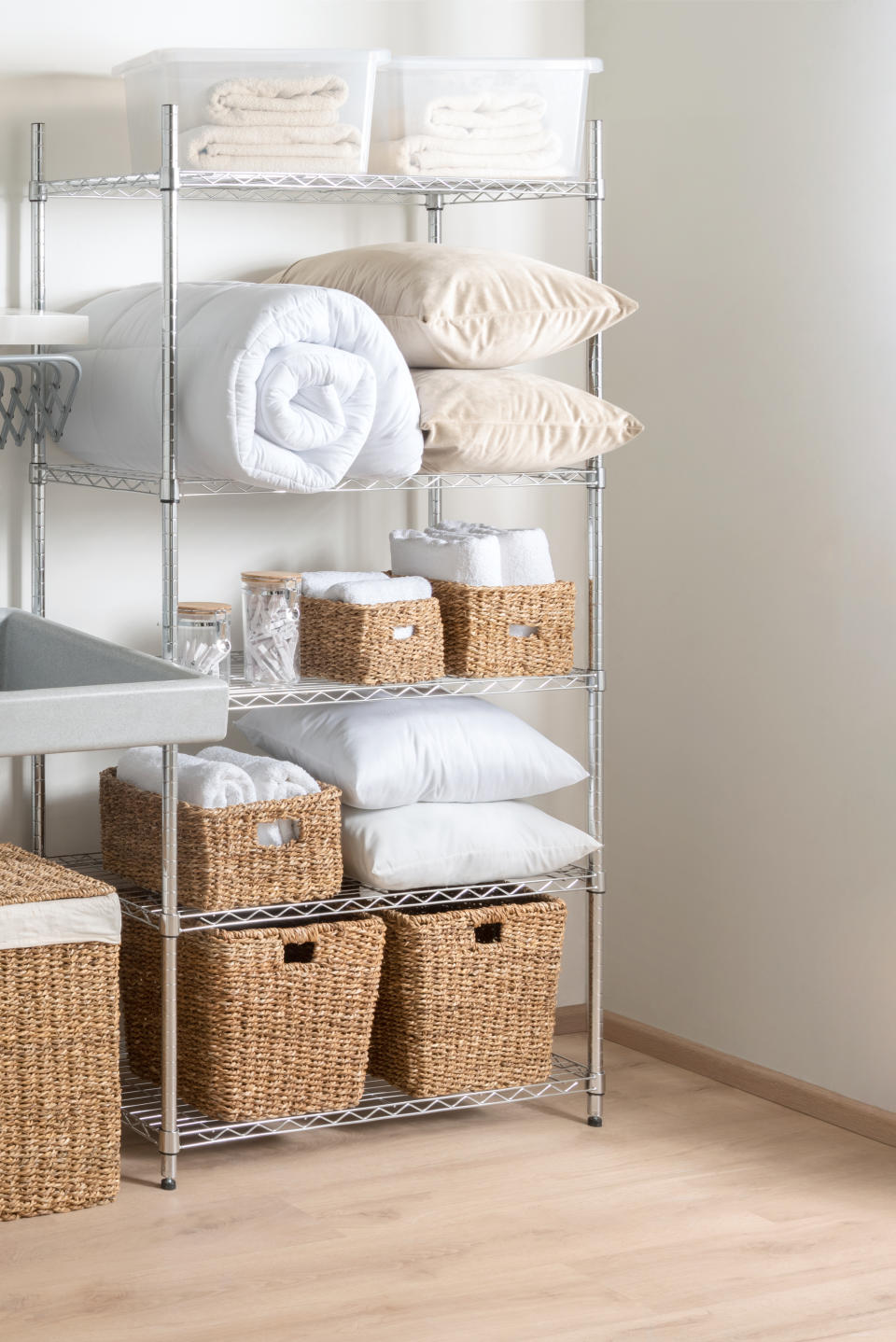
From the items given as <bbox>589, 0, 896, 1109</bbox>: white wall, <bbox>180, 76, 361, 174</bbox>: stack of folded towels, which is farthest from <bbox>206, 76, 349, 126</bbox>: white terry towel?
<bbox>589, 0, 896, 1109</bbox>: white wall

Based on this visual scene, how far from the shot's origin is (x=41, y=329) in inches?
96.3

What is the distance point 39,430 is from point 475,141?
2.68 feet

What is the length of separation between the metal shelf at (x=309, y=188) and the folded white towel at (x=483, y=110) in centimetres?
9

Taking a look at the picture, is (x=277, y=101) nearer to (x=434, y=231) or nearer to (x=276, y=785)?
(x=434, y=231)

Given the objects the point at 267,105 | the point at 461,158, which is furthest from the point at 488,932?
the point at 267,105

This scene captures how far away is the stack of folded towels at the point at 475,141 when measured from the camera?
2.73 m

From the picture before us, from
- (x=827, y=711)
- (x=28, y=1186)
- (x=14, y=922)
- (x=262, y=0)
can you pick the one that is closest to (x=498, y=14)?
(x=262, y=0)

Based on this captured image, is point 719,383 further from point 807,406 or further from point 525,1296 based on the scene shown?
point 525,1296

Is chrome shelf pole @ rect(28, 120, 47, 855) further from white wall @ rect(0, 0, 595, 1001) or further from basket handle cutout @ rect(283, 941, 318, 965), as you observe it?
basket handle cutout @ rect(283, 941, 318, 965)

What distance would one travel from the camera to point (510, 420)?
2.73 meters

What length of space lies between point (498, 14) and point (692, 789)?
Result: 145cm

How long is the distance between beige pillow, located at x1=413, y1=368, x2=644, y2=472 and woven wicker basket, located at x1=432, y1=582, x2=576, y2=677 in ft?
0.67

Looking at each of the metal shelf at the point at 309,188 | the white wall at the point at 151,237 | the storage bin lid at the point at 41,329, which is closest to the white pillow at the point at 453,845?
the white wall at the point at 151,237

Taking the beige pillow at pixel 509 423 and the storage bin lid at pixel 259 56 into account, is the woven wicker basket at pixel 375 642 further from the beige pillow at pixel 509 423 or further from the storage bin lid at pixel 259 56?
the storage bin lid at pixel 259 56
